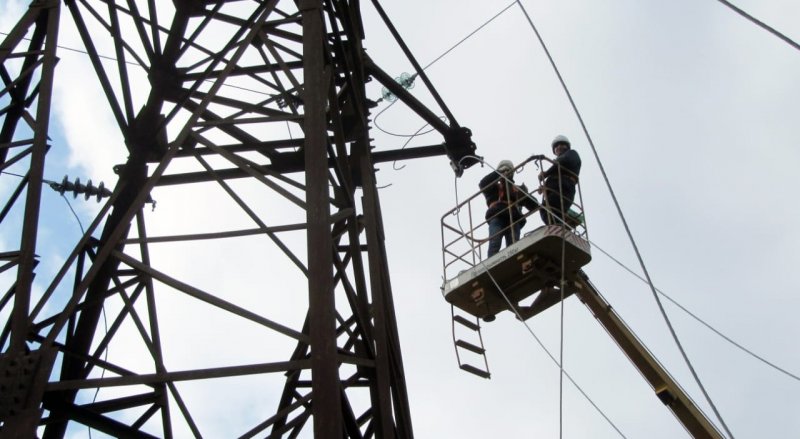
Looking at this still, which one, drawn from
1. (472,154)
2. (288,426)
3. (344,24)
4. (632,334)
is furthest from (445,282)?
(288,426)

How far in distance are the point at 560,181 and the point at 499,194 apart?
1.29m

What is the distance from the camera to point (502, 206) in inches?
456

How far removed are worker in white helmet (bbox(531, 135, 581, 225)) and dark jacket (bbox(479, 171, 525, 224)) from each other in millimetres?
403

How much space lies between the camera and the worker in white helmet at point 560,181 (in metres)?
10.7

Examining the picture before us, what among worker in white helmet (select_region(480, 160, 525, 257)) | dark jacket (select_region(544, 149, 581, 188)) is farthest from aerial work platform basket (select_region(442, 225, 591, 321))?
dark jacket (select_region(544, 149, 581, 188))

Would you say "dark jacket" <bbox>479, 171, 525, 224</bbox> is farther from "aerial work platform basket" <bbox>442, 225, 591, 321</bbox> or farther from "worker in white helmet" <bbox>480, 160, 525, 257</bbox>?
"aerial work platform basket" <bbox>442, 225, 591, 321</bbox>

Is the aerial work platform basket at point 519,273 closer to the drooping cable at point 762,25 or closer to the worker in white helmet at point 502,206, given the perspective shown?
the worker in white helmet at point 502,206

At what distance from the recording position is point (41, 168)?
637cm

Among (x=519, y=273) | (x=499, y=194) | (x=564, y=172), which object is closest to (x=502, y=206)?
(x=499, y=194)

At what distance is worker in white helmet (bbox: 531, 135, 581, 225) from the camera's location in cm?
1071

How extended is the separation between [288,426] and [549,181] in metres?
6.13

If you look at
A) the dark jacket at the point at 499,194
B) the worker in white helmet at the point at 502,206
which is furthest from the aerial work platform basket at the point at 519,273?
the dark jacket at the point at 499,194

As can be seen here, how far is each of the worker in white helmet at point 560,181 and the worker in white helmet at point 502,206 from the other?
38 cm

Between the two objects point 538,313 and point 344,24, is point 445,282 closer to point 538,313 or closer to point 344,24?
point 538,313
